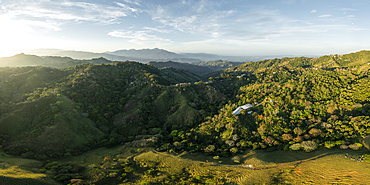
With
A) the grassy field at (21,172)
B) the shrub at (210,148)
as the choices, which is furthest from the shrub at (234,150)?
the grassy field at (21,172)

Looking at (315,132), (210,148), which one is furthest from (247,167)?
(315,132)

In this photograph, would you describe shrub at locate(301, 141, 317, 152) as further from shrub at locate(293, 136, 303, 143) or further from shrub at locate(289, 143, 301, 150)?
shrub at locate(293, 136, 303, 143)

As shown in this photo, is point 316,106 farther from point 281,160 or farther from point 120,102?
point 120,102

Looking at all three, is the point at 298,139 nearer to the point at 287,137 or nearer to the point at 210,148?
the point at 287,137

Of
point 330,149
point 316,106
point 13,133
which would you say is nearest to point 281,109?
point 316,106

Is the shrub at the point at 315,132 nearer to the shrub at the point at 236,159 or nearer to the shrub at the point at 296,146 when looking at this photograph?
the shrub at the point at 296,146

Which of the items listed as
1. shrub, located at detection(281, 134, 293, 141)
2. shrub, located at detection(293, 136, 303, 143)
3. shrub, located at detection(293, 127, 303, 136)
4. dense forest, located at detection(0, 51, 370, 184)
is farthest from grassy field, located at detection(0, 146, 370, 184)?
shrub, located at detection(293, 127, 303, 136)
